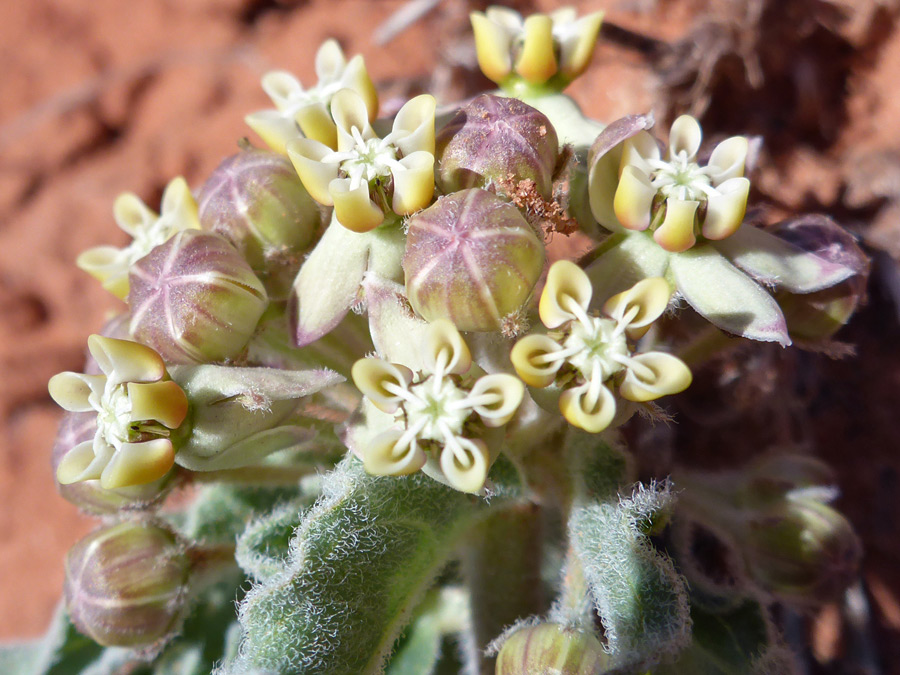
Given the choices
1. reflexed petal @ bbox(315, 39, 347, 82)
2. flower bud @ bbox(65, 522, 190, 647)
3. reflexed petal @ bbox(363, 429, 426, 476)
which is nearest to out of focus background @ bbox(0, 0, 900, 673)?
reflexed petal @ bbox(315, 39, 347, 82)

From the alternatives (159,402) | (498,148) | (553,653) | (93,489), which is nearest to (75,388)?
(159,402)

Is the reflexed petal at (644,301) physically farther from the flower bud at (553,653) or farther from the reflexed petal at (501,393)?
the flower bud at (553,653)

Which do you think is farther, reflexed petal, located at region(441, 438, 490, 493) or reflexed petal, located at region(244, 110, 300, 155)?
reflexed petal, located at region(244, 110, 300, 155)


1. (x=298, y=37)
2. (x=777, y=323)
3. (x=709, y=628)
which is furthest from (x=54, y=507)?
(x=777, y=323)

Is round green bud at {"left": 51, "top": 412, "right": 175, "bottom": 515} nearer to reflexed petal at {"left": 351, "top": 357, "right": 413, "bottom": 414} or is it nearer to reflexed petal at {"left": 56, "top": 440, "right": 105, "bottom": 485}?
reflexed petal at {"left": 56, "top": 440, "right": 105, "bottom": 485}

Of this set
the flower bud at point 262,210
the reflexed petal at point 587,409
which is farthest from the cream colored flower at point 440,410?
the flower bud at point 262,210

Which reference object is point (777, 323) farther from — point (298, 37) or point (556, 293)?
point (298, 37)

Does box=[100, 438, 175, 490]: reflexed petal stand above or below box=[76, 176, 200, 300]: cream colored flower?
below
